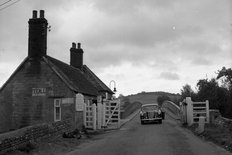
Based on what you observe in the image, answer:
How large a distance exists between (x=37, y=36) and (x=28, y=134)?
1678 centimetres

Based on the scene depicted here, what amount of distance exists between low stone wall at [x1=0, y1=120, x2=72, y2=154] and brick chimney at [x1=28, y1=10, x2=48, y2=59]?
38.7 ft

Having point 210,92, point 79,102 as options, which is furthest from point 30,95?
point 210,92

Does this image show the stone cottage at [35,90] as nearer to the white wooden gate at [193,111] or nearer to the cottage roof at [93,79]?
the white wooden gate at [193,111]

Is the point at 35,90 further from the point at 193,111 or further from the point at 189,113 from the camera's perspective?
the point at 193,111

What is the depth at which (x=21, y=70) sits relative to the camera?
3133 centimetres

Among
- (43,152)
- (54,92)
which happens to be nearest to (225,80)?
(54,92)

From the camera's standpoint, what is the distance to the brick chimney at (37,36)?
30.2m

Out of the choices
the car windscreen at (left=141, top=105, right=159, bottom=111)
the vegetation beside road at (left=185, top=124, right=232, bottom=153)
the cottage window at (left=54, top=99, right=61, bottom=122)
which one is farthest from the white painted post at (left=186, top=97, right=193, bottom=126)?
the cottage window at (left=54, top=99, right=61, bottom=122)

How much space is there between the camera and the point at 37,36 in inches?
1200

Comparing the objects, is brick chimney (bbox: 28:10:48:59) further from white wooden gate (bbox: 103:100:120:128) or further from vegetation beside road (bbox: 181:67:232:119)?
vegetation beside road (bbox: 181:67:232:119)

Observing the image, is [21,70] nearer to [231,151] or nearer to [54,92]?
[54,92]

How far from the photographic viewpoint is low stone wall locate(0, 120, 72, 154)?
12907 mm

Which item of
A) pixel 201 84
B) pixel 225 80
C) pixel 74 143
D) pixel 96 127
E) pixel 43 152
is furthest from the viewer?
pixel 225 80

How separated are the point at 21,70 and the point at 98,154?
19789 millimetres
